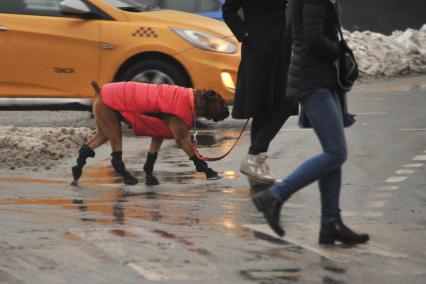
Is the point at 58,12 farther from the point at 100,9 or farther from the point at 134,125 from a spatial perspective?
the point at 134,125

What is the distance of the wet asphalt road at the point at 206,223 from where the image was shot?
6.94 meters

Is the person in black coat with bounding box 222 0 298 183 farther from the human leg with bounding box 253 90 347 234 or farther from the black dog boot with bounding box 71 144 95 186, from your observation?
the human leg with bounding box 253 90 347 234

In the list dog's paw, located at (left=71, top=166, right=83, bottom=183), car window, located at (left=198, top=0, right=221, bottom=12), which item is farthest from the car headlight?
dog's paw, located at (left=71, top=166, right=83, bottom=183)

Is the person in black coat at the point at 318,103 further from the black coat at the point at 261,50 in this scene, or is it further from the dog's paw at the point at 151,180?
the dog's paw at the point at 151,180

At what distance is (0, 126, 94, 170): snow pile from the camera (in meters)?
11.6

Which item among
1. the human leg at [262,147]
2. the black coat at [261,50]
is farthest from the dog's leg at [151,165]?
the black coat at [261,50]

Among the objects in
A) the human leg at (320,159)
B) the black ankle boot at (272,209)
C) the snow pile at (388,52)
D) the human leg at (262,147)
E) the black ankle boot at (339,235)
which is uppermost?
the human leg at (320,159)

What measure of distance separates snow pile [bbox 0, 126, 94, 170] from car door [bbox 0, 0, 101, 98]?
3.37 ft

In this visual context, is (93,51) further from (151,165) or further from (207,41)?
(151,165)

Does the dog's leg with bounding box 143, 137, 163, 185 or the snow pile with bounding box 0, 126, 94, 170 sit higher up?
the dog's leg with bounding box 143, 137, 163, 185

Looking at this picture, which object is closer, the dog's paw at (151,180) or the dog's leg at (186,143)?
the dog's leg at (186,143)

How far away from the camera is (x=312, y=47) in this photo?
7539 mm

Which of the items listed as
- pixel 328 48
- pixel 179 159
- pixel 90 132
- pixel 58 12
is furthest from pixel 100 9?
pixel 328 48

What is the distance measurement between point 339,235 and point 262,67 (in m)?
2.65
